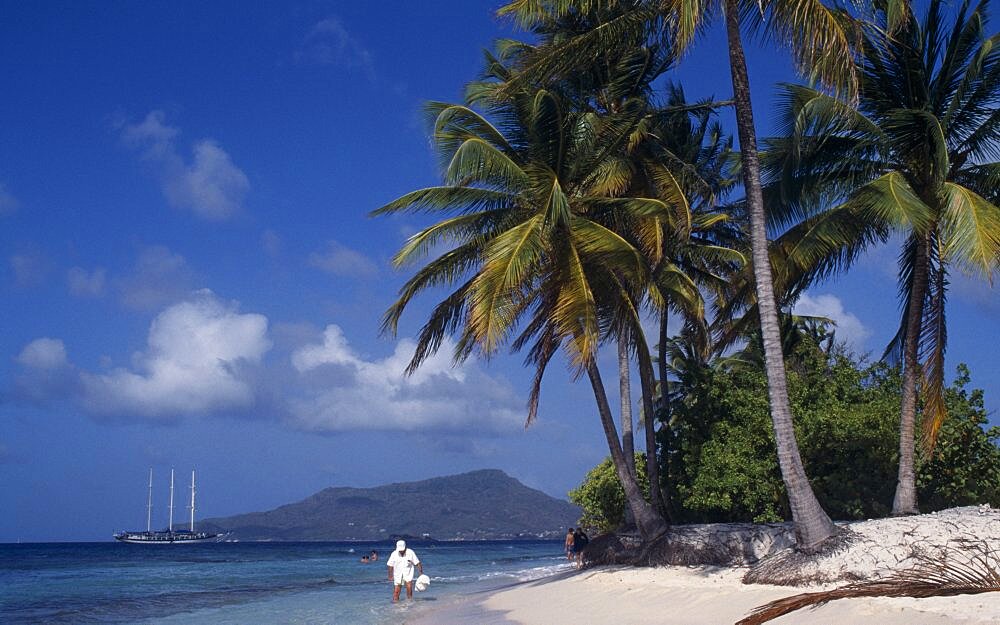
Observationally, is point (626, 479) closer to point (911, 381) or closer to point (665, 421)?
point (665, 421)

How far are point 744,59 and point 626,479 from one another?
Result: 7.94 metres

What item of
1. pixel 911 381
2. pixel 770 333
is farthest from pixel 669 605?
pixel 911 381

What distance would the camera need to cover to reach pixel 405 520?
175m

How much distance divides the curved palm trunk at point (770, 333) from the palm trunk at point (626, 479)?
4097 millimetres

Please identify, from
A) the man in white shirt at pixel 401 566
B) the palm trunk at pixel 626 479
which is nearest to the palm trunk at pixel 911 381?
the palm trunk at pixel 626 479

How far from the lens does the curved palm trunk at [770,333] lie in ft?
37.1

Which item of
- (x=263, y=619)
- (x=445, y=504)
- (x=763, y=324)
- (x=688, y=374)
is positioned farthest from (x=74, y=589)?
(x=445, y=504)

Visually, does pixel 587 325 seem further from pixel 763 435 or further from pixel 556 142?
pixel 763 435

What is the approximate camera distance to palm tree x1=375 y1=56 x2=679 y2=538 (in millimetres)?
14328

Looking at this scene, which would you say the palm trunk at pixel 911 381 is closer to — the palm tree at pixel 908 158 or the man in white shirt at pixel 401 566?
the palm tree at pixel 908 158

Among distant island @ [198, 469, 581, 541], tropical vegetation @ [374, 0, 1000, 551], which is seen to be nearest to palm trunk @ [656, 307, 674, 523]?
tropical vegetation @ [374, 0, 1000, 551]

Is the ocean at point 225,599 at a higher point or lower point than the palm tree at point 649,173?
lower

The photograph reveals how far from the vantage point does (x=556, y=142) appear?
51.0 feet

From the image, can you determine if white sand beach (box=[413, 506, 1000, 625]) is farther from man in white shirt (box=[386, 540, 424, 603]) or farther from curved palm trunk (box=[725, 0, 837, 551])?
man in white shirt (box=[386, 540, 424, 603])
